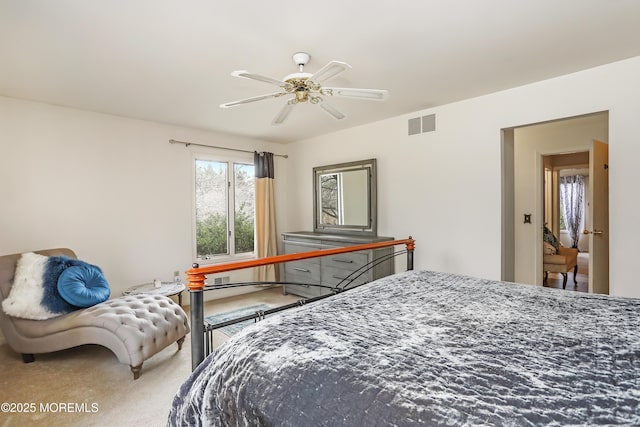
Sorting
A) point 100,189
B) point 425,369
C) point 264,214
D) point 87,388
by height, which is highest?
point 100,189

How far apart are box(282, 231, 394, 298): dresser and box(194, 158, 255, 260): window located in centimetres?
68

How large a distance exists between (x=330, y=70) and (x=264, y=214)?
337 cm

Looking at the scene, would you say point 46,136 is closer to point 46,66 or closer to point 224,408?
point 46,66

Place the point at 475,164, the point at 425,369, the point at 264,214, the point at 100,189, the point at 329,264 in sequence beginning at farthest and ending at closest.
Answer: the point at 264,214 → the point at 329,264 → the point at 100,189 → the point at 475,164 → the point at 425,369

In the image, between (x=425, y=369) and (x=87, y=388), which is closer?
(x=425, y=369)

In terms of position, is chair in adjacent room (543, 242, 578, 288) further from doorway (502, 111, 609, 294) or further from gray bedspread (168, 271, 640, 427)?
gray bedspread (168, 271, 640, 427)

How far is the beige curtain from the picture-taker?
5051 millimetres

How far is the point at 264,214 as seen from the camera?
16.7ft

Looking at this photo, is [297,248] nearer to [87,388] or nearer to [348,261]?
[348,261]

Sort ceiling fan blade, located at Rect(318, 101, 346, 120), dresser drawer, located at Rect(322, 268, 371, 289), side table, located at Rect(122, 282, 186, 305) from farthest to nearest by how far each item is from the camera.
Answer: dresser drawer, located at Rect(322, 268, 371, 289), side table, located at Rect(122, 282, 186, 305), ceiling fan blade, located at Rect(318, 101, 346, 120)

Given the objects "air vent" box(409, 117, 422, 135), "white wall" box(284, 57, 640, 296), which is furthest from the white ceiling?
"air vent" box(409, 117, 422, 135)

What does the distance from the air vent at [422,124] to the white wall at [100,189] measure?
9.08 ft

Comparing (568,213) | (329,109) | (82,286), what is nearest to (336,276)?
(329,109)

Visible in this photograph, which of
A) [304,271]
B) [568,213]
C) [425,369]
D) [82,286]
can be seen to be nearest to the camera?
[425,369]
